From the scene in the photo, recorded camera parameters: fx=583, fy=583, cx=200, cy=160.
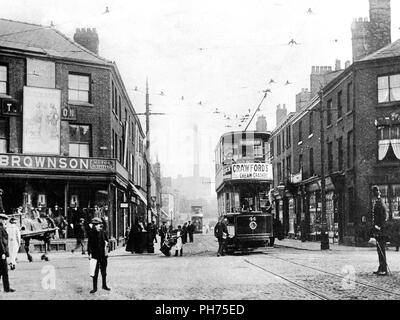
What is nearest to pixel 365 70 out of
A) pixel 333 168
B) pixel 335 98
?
pixel 335 98

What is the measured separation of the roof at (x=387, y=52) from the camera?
22.8m

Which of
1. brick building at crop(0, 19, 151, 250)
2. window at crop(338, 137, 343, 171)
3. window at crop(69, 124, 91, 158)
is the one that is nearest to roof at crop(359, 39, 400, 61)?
window at crop(338, 137, 343, 171)

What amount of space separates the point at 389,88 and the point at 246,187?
703cm

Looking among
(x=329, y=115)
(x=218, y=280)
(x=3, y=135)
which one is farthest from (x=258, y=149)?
(x=218, y=280)

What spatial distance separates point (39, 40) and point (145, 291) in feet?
50.5

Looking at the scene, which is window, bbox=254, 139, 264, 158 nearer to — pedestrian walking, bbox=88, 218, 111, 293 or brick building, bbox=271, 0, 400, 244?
brick building, bbox=271, 0, 400, 244

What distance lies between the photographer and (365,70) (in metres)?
24.1

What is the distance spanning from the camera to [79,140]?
24.1 meters

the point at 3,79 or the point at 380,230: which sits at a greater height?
the point at 3,79

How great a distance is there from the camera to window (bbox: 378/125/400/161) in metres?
22.3

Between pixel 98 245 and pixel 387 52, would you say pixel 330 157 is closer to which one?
pixel 387 52

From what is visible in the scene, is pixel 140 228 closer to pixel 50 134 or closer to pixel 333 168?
pixel 50 134

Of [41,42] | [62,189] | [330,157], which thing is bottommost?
[62,189]

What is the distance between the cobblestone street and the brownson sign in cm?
681
